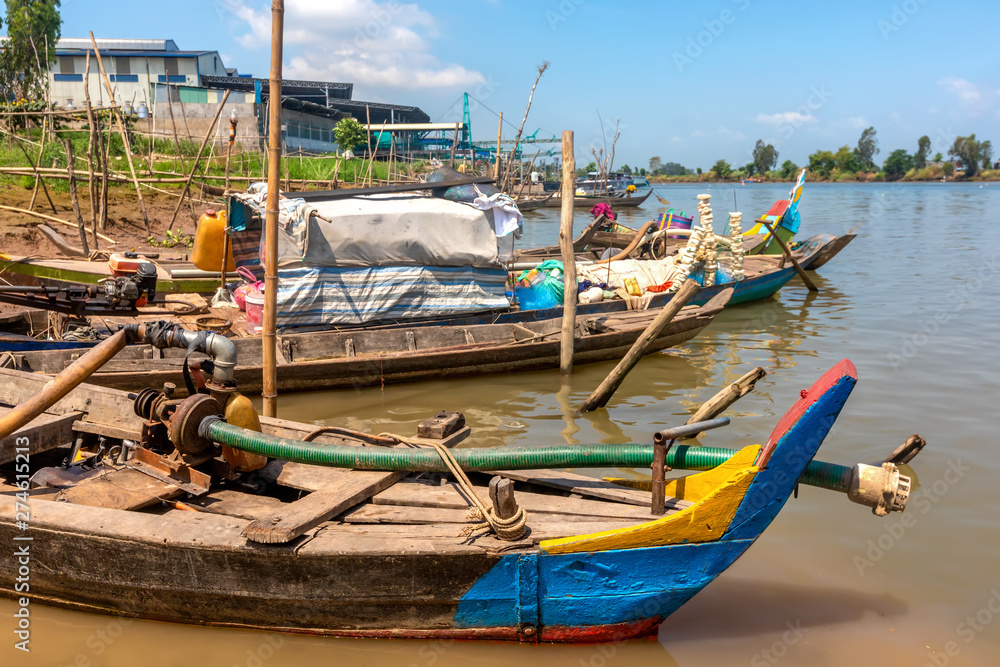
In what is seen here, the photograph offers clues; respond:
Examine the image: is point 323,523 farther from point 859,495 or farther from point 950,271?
point 950,271

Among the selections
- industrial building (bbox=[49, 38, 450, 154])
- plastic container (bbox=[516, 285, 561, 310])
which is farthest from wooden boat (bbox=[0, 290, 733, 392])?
industrial building (bbox=[49, 38, 450, 154])

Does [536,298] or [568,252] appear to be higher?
[568,252]

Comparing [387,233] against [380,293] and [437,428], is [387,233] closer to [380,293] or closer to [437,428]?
[380,293]

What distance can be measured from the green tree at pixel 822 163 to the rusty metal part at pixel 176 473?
104 meters

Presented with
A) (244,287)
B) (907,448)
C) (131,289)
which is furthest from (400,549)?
(244,287)

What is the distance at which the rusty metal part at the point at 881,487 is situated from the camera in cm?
302

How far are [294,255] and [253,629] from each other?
4.88 m

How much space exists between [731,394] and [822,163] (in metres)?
104

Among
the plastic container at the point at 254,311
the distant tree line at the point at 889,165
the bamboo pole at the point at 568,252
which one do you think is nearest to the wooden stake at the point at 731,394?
the bamboo pole at the point at 568,252

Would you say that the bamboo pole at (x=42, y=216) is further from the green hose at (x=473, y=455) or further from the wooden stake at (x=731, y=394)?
the wooden stake at (x=731, y=394)

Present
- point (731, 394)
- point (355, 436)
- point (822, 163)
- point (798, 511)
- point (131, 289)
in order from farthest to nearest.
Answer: point (822, 163)
point (131, 289)
point (798, 511)
point (731, 394)
point (355, 436)

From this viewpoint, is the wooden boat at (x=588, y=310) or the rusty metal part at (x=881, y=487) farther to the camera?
the wooden boat at (x=588, y=310)

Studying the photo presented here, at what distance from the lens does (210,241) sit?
29.7 ft

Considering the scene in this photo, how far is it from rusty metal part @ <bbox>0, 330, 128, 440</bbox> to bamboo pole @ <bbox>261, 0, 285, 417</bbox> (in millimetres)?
1588
